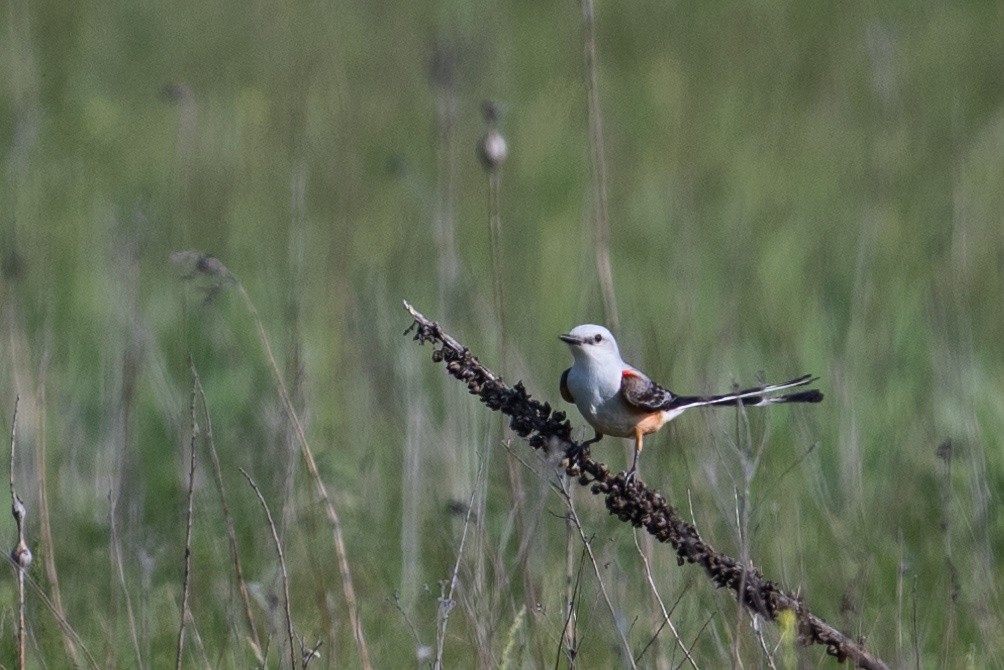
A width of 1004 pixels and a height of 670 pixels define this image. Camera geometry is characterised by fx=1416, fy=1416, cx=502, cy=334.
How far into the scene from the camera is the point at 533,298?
6.18 m

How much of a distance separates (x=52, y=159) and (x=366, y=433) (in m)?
3.22

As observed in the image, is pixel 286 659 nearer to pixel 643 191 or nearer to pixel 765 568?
pixel 765 568

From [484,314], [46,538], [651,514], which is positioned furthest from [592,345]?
[484,314]

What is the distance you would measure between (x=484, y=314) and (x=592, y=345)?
2568mm

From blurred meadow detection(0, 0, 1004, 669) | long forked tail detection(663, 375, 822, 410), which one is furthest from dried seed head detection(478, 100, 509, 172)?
long forked tail detection(663, 375, 822, 410)

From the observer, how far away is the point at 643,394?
269 centimetres

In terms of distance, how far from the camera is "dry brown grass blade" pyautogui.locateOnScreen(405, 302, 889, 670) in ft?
7.00

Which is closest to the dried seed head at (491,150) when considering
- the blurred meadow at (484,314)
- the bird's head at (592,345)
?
the blurred meadow at (484,314)

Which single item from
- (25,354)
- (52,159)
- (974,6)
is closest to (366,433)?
(25,354)

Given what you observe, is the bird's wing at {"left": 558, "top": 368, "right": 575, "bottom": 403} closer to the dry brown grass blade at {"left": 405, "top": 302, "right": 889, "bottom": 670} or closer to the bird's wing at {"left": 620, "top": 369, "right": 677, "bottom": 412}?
the bird's wing at {"left": 620, "top": 369, "right": 677, "bottom": 412}

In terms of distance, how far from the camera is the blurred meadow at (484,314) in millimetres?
3348

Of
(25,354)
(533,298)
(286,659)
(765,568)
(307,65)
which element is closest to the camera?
(286,659)

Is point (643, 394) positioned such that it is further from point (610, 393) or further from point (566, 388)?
point (566, 388)

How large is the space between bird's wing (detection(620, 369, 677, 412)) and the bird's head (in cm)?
6
